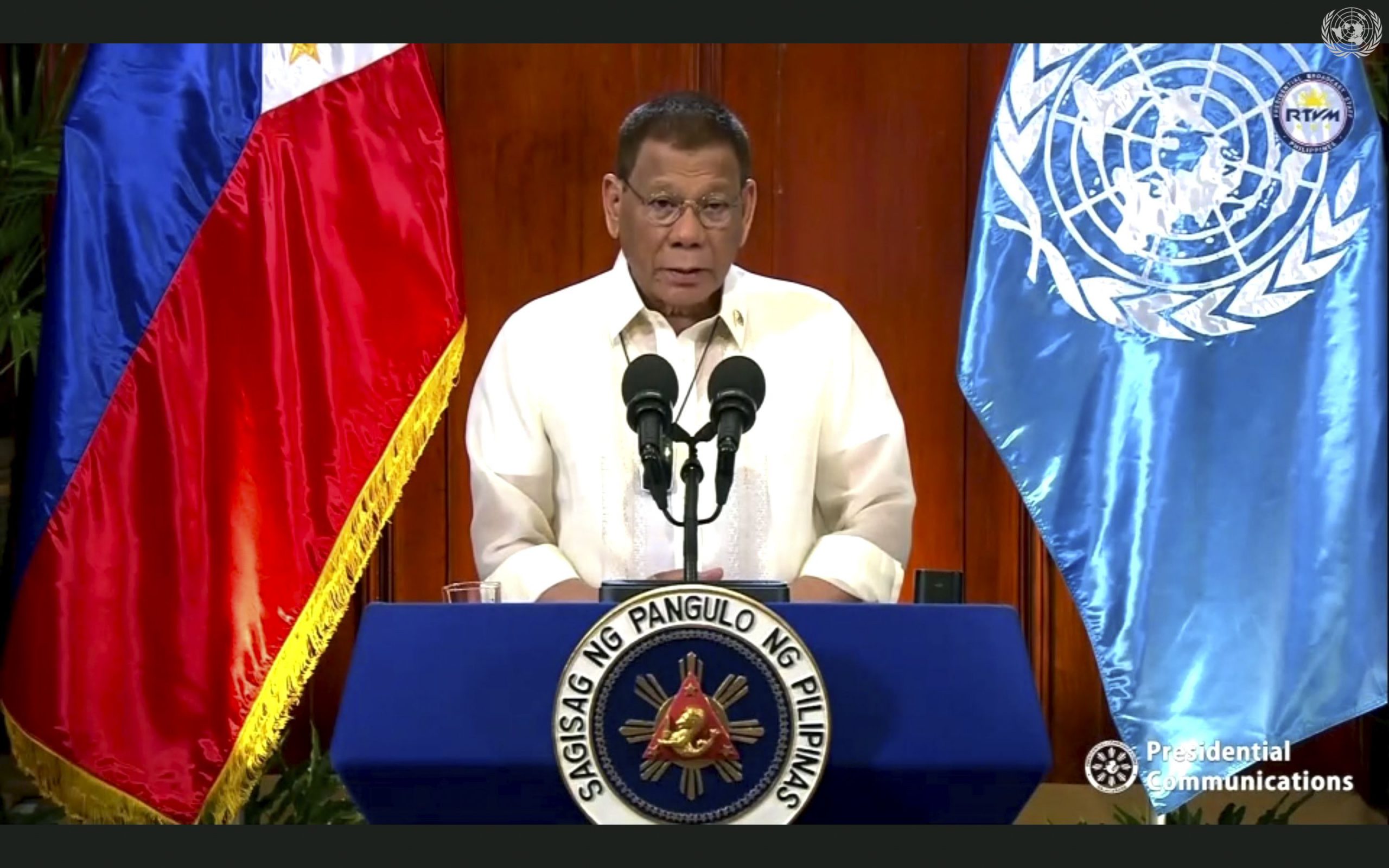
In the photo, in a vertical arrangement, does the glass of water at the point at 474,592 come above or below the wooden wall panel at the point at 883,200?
below

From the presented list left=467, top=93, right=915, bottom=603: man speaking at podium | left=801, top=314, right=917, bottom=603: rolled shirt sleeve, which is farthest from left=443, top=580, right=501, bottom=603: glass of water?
left=801, top=314, right=917, bottom=603: rolled shirt sleeve

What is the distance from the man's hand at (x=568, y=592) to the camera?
3.03 meters

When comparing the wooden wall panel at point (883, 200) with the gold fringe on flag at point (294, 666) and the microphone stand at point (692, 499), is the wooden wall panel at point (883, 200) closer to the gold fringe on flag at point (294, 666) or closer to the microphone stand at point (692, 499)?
the gold fringe on flag at point (294, 666)

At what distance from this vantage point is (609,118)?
420cm

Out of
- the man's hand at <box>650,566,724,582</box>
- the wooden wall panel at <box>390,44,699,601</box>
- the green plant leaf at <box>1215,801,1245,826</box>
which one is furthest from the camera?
the wooden wall panel at <box>390,44,699,601</box>

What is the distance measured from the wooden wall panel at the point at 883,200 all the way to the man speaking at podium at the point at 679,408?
643mm

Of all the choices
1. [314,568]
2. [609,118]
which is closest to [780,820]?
[314,568]

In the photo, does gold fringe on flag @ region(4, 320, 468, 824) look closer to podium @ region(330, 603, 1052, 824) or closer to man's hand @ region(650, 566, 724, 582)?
man's hand @ region(650, 566, 724, 582)

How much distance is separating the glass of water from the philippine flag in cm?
130

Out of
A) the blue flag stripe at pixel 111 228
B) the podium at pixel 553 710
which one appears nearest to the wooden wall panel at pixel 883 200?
the blue flag stripe at pixel 111 228

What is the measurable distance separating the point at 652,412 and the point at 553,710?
1.36ft

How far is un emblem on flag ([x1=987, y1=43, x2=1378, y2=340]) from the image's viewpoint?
3.78 m

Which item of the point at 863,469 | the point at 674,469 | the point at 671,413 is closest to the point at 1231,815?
the point at 863,469

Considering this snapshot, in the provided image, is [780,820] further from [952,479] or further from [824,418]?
[952,479]
